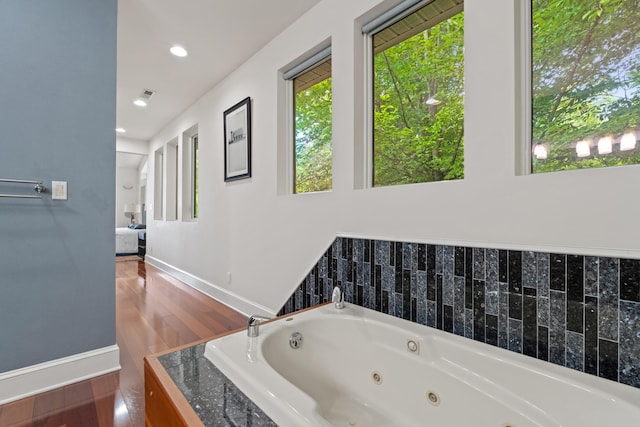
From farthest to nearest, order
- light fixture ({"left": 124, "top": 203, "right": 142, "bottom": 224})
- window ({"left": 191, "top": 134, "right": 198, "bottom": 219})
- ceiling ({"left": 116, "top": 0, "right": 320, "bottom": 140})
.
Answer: light fixture ({"left": 124, "top": 203, "right": 142, "bottom": 224}) → window ({"left": 191, "top": 134, "right": 198, "bottom": 219}) → ceiling ({"left": 116, "top": 0, "right": 320, "bottom": 140})

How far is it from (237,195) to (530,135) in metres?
2.51

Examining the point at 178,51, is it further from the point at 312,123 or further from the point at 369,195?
the point at 369,195

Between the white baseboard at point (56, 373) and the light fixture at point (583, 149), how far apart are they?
9.02ft

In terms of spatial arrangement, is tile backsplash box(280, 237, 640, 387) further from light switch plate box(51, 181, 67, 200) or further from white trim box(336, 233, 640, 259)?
light switch plate box(51, 181, 67, 200)

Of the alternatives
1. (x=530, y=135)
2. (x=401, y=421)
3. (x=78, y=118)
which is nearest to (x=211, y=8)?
(x=78, y=118)

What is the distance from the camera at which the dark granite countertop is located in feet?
2.65

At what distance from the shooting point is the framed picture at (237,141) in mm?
2832

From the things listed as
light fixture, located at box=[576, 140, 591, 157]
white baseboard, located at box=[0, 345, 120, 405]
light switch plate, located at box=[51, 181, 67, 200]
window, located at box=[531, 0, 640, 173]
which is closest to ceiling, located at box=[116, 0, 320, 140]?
light switch plate, located at box=[51, 181, 67, 200]

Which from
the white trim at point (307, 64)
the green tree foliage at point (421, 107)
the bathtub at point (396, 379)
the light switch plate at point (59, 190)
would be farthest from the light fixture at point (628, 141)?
the light switch plate at point (59, 190)

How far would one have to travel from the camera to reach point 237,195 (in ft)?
9.98

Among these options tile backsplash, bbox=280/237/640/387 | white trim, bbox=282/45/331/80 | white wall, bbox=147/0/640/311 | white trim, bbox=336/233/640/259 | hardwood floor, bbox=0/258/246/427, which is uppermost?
white trim, bbox=282/45/331/80

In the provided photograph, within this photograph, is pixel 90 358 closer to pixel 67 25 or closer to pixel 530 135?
pixel 67 25

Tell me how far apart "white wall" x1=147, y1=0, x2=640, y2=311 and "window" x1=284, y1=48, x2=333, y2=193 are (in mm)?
146

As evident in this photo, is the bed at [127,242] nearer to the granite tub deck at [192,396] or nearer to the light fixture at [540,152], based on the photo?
the granite tub deck at [192,396]
